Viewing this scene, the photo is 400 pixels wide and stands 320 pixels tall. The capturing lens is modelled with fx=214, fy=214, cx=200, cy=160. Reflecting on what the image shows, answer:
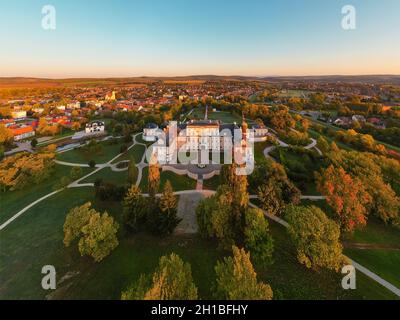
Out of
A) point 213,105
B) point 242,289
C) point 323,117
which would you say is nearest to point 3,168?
point 242,289

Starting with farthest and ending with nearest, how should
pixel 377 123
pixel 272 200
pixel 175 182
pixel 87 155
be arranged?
pixel 377 123 < pixel 87 155 < pixel 175 182 < pixel 272 200

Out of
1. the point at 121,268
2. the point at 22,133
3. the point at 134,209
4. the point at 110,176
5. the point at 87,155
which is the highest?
the point at 22,133

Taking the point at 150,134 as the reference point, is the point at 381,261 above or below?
below

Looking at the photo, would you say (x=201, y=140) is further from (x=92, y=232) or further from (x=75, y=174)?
(x=92, y=232)

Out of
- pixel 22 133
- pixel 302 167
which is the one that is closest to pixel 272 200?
pixel 302 167

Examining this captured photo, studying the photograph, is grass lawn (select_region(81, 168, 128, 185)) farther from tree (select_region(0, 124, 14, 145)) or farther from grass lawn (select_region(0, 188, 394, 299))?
tree (select_region(0, 124, 14, 145))

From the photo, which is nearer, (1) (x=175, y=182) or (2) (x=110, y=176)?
(1) (x=175, y=182)
